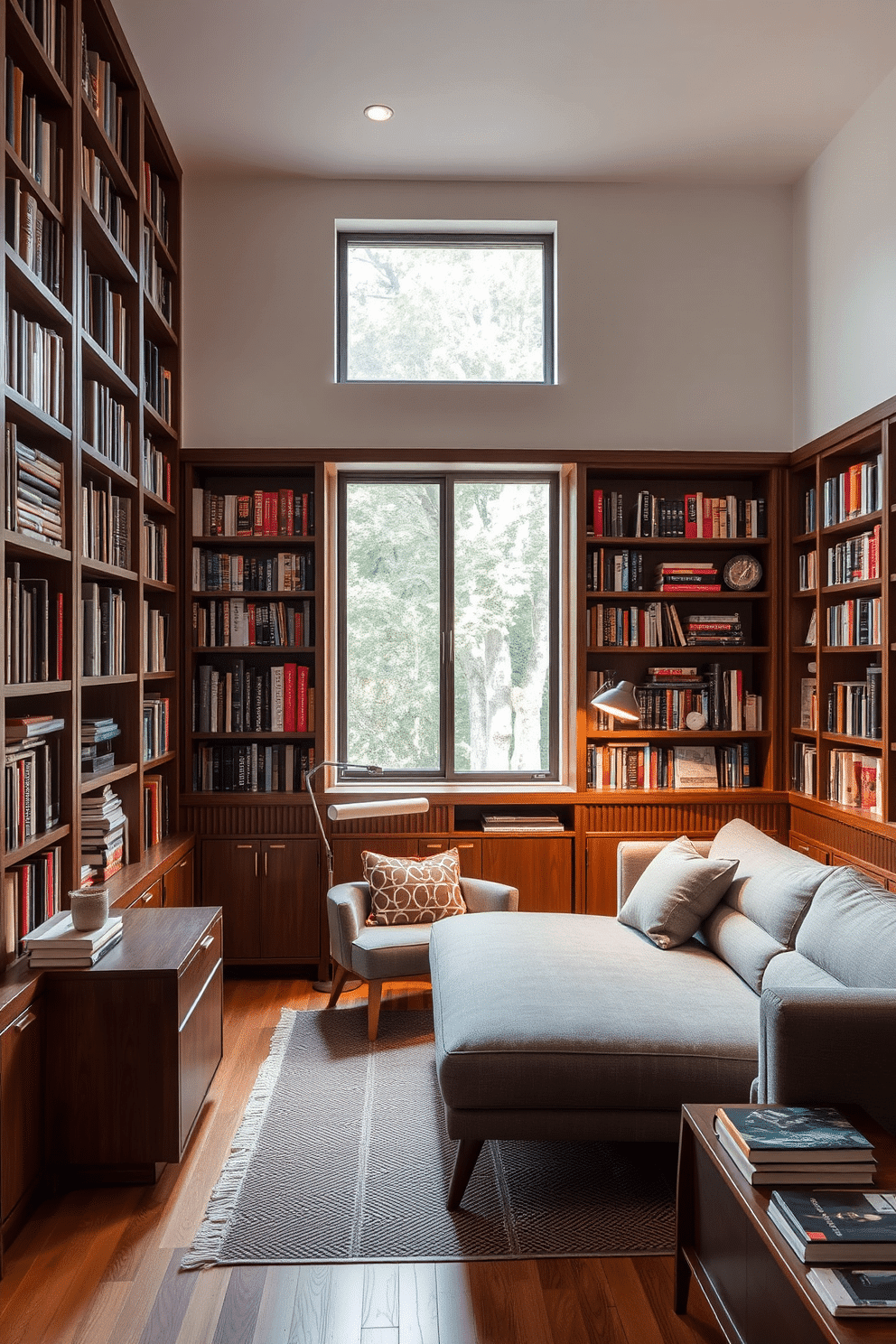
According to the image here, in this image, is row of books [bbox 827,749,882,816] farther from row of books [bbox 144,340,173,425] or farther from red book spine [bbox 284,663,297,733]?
row of books [bbox 144,340,173,425]

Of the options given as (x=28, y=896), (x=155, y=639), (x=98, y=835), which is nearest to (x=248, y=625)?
(x=155, y=639)

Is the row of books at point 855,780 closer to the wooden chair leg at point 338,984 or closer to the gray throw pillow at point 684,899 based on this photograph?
the gray throw pillow at point 684,899

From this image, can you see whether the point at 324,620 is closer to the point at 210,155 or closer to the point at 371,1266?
the point at 210,155

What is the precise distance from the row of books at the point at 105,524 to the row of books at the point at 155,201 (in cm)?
129

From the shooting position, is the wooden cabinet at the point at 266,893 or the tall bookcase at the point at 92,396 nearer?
the tall bookcase at the point at 92,396

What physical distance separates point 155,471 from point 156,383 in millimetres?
386

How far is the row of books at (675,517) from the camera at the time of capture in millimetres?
4641

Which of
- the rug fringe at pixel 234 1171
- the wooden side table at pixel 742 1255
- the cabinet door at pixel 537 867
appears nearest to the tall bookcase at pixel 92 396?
the rug fringe at pixel 234 1171

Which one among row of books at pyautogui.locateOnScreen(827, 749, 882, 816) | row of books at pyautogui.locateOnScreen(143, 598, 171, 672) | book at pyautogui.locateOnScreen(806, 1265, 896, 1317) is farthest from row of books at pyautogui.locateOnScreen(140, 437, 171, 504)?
book at pyautogui.locateOnScreen(806, 1265, 896, 1317)

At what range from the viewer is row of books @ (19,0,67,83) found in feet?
8.82

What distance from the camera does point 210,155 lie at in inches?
173

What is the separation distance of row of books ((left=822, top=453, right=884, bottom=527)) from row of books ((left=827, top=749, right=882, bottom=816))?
40.1 inches

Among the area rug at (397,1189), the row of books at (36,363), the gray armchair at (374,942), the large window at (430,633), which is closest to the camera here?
the area rug at (397,1189)

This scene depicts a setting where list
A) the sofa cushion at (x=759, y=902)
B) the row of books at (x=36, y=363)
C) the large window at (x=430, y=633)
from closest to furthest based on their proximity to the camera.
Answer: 1. the row of books at (x=36, y=363)
2. the sofa cushion at (x=759, y=902)
3. the large window at (x=430, y=633)
